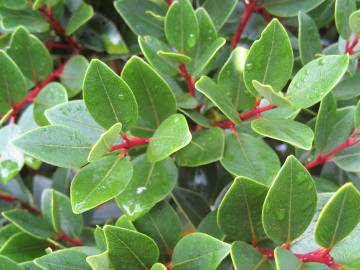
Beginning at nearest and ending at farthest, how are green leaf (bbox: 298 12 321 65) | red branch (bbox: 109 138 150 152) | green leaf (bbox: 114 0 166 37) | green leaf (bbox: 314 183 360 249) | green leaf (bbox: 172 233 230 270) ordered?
1. green leaf (bbox: 314 183 360 249)
2. green leaf (bbox: 172 233 230 270)
3. red branch (bbox: 109 138 150 152)
4. green leaf (bbox: 298 12 321 65)
5. green leaf (bbox: 114 0 166 37)

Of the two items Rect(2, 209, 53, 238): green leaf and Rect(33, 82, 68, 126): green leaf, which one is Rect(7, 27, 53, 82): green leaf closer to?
Rect(33, 82, 68, 126): green leaf

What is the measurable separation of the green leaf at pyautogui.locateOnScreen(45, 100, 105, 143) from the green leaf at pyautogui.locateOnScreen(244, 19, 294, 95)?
0.29 meters

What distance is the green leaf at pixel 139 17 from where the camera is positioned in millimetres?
1209

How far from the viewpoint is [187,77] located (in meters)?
1.08

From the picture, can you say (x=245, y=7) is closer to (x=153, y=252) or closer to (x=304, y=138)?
(x=304, y=138)

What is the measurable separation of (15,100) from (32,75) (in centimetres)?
9

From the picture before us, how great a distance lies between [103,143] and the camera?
0.88 metres

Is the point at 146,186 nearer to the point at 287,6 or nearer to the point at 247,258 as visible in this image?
the point at 247,258

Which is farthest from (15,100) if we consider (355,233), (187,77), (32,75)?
(355,233)

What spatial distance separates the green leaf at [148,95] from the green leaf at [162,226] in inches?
5.9

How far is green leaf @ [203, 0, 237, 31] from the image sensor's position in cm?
117

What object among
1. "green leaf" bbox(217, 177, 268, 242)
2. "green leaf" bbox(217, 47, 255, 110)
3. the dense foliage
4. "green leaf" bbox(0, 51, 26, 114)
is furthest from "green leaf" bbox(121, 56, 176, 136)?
"green leaf" bbox(0, 51, 26, 114)

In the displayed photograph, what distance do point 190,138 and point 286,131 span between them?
0.55ft

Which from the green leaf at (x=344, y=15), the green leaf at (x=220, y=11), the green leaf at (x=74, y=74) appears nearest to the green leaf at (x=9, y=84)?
the green leaf at (x=74, y=74)
